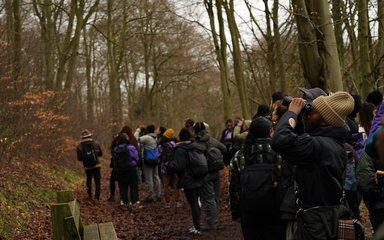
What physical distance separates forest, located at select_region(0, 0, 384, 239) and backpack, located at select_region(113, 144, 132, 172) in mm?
1851

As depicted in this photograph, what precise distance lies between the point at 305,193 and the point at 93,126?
27526 millimetres

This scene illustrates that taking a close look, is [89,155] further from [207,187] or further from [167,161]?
[207,187]

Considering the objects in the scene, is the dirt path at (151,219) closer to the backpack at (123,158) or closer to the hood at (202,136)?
the backpack at (123,158)

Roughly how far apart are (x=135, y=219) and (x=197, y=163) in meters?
3.06

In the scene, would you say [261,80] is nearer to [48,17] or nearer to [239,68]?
[239,68]

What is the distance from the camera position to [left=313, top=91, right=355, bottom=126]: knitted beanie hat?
4363mm

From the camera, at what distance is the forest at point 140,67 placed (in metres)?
10.7

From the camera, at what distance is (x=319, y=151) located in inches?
170

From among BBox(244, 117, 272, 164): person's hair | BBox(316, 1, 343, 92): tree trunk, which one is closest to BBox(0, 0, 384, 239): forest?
BBox(316, 1, 343, 92): tree trunk

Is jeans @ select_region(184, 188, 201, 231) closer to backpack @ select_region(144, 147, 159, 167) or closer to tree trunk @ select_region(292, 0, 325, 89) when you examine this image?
tree trunk @ select_region(292, 0, 325, 89)

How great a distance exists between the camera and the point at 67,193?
6.66 m

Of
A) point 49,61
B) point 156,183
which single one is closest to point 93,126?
point 49,61

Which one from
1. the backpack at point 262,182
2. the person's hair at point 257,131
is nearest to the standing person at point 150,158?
the person's hair at point 257,131

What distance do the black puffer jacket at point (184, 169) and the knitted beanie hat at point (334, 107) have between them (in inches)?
203
